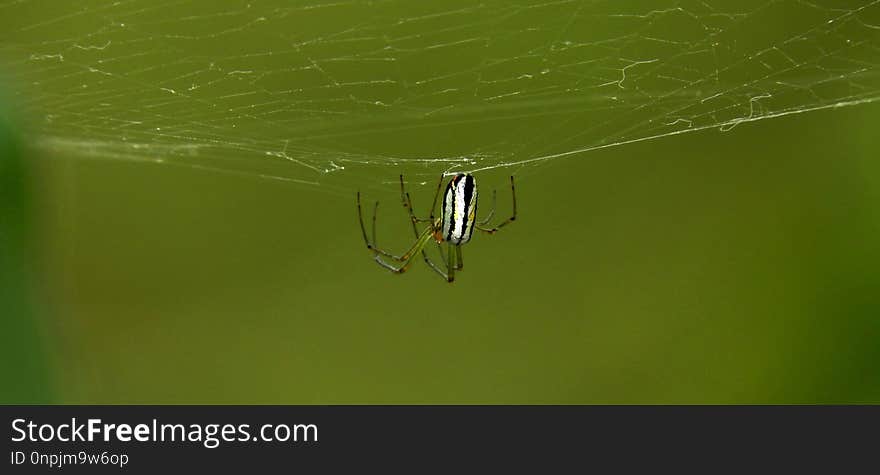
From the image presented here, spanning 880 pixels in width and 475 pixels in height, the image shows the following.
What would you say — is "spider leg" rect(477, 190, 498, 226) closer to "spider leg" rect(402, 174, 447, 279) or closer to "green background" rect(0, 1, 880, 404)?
"green background" rect(0, 1, 880, 404)

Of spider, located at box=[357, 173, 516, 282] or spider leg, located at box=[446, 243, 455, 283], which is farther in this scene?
spider leg, located at box=[446, 243, 455, 283]

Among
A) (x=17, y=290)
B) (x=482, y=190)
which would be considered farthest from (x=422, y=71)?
(x=17, y=290)

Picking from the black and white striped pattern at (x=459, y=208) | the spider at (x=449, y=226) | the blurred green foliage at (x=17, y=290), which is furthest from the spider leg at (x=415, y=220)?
the blurred green foliage at (x=17, y=290)

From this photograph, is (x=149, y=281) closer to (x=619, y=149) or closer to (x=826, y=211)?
(x=619, y=149)

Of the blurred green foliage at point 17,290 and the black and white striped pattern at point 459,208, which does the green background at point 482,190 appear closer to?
the black and white striped pattern at point 459,208

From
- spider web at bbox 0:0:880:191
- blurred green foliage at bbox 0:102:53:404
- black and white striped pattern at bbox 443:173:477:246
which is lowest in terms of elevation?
blurred green foliage at bbox 0:102:53:404

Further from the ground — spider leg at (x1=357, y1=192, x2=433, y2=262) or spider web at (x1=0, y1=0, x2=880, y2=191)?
spider web at (x1=0, y1=0, x2=880, y2=191)

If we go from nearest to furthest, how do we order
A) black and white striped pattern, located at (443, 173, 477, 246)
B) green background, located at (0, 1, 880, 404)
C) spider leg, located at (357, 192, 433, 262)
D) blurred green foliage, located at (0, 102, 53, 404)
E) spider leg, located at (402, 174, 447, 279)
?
1. blurred green foliage, located at (0, 102, 53, 404)
2. black and white striped pattern, located at (443, 173, 477, 246)
3. green background, located at (0, 1, 880, 404)
4. spider leg, located at (402, 174, 447, 279)
5. spider leg, located at (357, 192, 433, 262)

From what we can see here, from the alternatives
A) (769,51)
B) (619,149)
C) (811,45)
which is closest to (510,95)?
(619,149)

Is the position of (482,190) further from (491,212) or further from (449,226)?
(449,226)

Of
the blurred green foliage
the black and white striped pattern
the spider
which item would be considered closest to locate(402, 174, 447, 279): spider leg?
the spider
